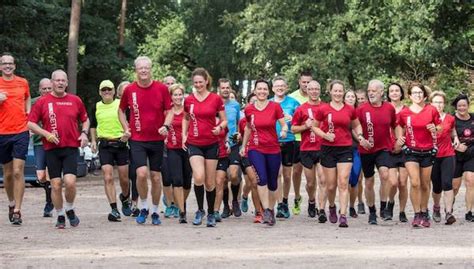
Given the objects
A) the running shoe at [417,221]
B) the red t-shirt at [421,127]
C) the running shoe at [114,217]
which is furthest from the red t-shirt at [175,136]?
the running shoe at [417,221]

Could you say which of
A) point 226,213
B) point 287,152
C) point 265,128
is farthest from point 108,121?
point 287,152

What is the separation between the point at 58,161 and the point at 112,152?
1750mm

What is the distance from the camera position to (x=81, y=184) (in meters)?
31.3

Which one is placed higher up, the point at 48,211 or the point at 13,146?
the point at 13,146

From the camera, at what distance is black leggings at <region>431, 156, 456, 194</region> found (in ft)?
52.5

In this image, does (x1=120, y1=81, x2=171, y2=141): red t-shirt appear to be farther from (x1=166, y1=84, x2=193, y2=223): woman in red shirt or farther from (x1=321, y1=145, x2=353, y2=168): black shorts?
(x1=321, y1=145, x2=353, y2=168): black shorts

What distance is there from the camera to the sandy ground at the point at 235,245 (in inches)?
431

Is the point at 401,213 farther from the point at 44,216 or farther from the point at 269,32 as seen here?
the point at 269,32

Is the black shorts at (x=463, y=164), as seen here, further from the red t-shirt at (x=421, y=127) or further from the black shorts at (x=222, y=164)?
the black shorts at (x=222, y=164)

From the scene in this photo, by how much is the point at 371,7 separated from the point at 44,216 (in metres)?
34.2

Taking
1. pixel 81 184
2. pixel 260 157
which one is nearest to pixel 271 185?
pixel 260 157

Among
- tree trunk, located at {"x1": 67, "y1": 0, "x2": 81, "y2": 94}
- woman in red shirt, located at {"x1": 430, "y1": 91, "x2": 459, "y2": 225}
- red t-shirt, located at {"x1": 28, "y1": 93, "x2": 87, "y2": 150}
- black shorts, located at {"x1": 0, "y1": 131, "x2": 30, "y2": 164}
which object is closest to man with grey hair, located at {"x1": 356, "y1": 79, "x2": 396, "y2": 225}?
woman in red shirt, located at {"x1": 430, "y1": 91, "x2": 459, "y2": 225}

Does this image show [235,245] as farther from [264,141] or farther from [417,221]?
[417,221]

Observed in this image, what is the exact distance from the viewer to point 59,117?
589 inches
